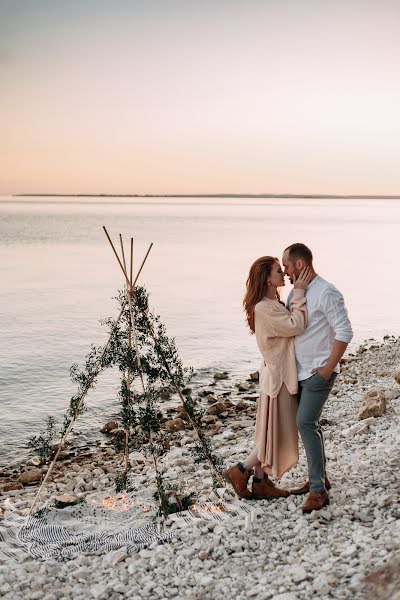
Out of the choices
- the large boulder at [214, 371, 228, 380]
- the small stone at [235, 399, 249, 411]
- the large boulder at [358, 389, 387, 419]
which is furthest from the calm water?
the large boulder at [358, 389, 387, 419]

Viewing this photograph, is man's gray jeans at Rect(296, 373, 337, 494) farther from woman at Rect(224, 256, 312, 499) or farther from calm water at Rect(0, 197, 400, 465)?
calm water at Rect(0, 197, 400, 465)

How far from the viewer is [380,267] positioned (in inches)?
1829

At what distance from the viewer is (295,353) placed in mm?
6445

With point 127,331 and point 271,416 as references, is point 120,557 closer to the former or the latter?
point 271,416

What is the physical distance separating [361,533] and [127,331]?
12.3 feet

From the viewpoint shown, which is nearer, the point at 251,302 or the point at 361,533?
the point at 361,533

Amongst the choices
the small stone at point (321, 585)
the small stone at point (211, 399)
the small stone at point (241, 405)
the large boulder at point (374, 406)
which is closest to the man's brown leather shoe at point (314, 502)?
the small stone at point (321, 585)

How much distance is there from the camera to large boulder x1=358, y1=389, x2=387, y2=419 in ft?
31.6

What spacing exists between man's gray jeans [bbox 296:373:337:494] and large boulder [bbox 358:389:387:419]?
3448 mm

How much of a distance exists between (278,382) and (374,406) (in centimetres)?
373

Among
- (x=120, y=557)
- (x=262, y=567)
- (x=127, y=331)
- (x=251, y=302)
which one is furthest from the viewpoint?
(x=127, y=331)

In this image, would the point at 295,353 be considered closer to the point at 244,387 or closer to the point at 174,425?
the point at 174,425

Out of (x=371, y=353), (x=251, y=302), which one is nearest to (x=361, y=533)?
(x=251, y=302)

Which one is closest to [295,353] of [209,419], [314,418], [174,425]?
[314,418]
